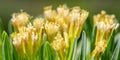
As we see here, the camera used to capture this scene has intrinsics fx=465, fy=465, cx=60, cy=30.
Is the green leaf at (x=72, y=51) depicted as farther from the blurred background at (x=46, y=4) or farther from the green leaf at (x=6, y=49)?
the blurred background at (x=46, y=4)

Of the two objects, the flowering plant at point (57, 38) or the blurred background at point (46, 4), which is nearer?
the flowering plant at point (57, 38)

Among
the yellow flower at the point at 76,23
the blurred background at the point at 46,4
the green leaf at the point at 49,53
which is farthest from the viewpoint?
the blurred background at the point at 46,4

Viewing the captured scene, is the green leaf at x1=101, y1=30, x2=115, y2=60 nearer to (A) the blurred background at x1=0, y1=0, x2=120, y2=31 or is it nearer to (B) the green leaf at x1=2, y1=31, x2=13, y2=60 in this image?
(B) the green leaf at x1=2, y1=31, x2=13, y2=60

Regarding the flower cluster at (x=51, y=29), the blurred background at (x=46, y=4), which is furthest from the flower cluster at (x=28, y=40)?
the blurred background at (x=46, y=4)

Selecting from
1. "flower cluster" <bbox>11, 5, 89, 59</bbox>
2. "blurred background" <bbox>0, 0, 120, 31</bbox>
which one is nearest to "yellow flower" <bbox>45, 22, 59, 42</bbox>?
"flower cluster" <bbox>11, 5, 89, 59</bbox>

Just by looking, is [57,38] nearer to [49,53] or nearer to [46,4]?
[49,53]

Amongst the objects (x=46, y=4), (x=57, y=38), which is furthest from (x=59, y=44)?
(x=46, y=4)

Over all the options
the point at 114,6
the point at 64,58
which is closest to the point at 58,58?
the point at 64,58

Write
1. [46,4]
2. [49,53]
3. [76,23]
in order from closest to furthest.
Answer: [49,53], [76,23], [46,4]
